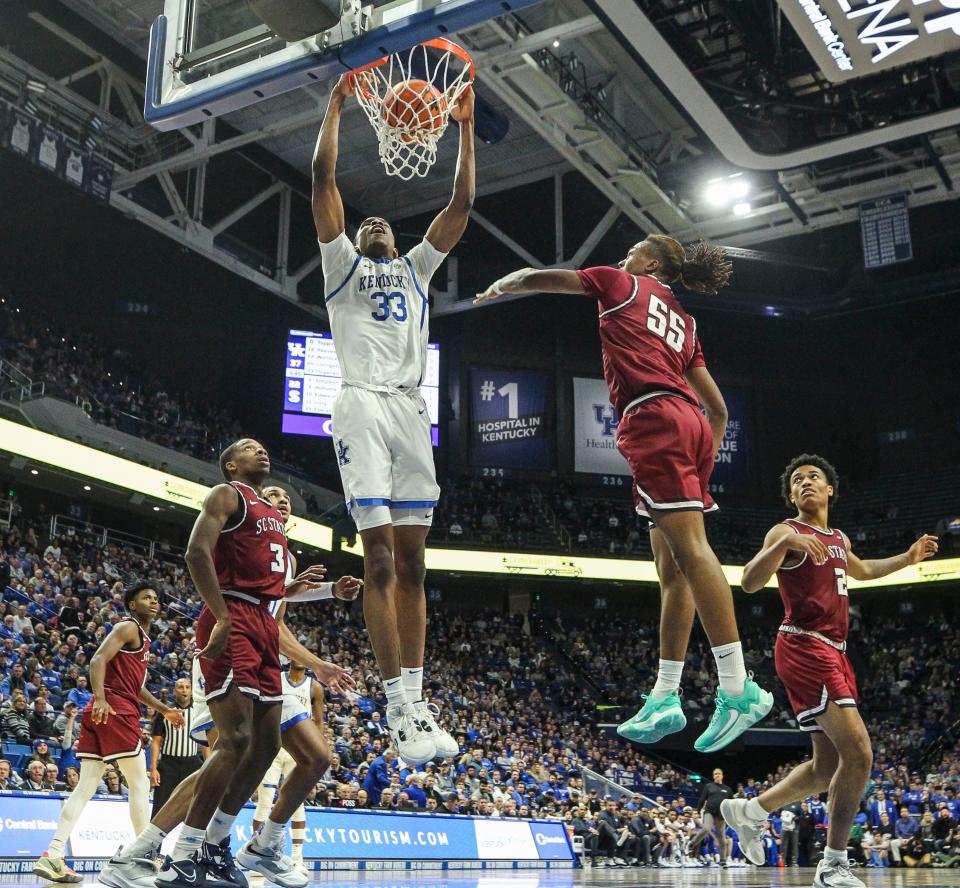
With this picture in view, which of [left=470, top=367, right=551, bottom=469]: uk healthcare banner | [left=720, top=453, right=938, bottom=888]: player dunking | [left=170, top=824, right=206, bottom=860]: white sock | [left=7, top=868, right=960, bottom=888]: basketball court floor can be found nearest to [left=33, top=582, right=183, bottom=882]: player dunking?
[left=7, top=868, right=960, bottom=888]: basketball court floor

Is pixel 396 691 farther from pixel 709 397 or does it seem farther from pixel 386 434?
pixel 709 397

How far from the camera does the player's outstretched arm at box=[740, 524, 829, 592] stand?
6.00m

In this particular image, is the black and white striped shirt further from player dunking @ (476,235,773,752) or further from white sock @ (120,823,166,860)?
player dunking @ (476,235,773,752)

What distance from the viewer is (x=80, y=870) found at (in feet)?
35.0

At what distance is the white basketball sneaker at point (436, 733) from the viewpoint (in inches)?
208

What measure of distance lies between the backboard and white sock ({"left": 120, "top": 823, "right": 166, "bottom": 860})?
14.8 ft

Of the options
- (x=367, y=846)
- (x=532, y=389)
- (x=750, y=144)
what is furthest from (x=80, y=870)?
(x=532, y=389)

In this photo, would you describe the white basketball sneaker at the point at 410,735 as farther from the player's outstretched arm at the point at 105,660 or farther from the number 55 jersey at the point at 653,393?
the player's outstretched arm at the point at 105,660

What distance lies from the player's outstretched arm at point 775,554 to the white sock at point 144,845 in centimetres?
358

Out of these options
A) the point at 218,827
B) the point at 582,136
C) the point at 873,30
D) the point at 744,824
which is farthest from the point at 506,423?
the point at 218,827

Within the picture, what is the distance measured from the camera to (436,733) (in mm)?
5398

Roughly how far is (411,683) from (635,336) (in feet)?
6.88

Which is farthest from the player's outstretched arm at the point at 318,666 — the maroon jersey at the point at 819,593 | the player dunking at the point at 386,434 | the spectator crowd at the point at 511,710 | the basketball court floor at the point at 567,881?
the spectator crowd at the point at 511,710

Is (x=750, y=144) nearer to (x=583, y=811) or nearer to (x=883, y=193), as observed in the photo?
(x=883, y=193)
